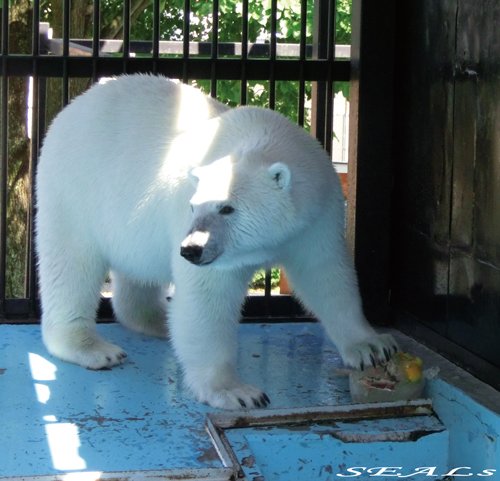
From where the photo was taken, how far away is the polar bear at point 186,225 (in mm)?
3543

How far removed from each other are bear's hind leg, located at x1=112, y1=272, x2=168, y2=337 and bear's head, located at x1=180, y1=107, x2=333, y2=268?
1.02 metres

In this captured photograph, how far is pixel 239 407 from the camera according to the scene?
3.57 m

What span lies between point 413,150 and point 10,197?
3939mm

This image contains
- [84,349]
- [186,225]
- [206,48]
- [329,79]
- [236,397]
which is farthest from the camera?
[206,48]

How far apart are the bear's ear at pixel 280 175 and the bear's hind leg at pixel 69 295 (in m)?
1.07

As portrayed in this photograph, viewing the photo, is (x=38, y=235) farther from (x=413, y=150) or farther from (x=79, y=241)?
(x=413, y=150)

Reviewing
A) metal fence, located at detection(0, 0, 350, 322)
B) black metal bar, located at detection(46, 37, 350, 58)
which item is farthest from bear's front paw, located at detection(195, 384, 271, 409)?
black metal bar, located at detection(46, 37, 350, 58)

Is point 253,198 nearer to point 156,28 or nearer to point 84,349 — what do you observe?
point 84,349

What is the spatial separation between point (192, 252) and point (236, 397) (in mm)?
571

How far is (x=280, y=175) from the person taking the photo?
350 cm

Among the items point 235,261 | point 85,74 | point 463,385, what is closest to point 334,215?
point 235,261


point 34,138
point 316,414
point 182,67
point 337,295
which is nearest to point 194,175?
point 337,295

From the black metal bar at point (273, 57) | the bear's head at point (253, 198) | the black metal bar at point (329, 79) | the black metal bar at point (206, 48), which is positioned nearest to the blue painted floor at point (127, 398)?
the bear's head at point (253, 198)

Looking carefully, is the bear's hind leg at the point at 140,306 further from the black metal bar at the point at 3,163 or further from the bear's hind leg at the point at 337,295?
the bear's hind leg at the point at 337,295
